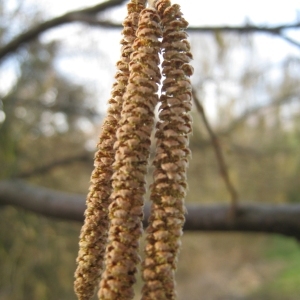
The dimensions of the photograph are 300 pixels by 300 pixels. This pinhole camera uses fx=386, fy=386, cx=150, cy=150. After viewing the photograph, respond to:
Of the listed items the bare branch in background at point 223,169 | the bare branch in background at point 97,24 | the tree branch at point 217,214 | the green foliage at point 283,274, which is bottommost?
the green foliage at point 283,274

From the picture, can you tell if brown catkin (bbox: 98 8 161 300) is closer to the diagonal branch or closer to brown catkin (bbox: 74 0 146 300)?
brown catkin (bbox: 74 0 146 300)

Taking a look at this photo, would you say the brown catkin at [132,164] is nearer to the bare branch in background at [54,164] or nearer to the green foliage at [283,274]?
the bare branch in background at [54,164]

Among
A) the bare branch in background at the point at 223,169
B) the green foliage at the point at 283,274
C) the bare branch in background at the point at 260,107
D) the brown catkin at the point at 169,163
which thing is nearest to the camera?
the brown catkin at the point at 169,163

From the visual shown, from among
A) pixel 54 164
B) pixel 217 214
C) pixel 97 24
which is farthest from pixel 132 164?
pixel 54 164

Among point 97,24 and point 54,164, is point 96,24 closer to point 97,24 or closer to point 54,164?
point 97,24

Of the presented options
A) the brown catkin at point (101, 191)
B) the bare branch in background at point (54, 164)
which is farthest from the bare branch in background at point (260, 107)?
the brown catkin at point (101, 191)

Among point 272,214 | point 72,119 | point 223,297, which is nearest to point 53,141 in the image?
point 72,119

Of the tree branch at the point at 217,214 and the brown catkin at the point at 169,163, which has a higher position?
the brown catkin at the point at 169,163
